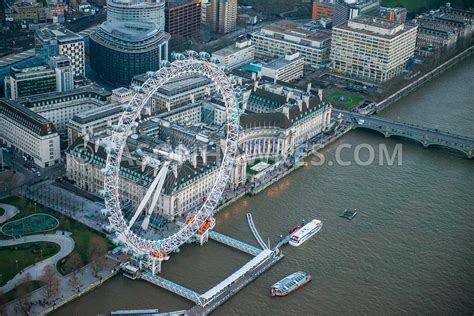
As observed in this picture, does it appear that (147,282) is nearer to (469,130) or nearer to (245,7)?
(469,130)

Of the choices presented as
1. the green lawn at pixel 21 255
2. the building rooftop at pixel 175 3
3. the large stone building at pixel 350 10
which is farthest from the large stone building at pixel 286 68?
the green lawn at pixel 21 255

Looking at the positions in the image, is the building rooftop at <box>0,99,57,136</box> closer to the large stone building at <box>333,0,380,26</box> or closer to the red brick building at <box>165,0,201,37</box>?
the red brick building at <box>165,0,201,37</box>

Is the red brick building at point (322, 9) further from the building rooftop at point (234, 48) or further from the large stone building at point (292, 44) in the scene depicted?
the building rooftop at point (234, 48)

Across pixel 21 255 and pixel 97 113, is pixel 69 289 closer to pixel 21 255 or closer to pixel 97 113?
pixel 21 255

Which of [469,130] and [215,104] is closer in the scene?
[215,104]

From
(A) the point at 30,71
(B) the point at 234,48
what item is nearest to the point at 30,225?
(A) the point at 30,71

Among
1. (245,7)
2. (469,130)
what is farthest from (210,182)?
(245,7)
